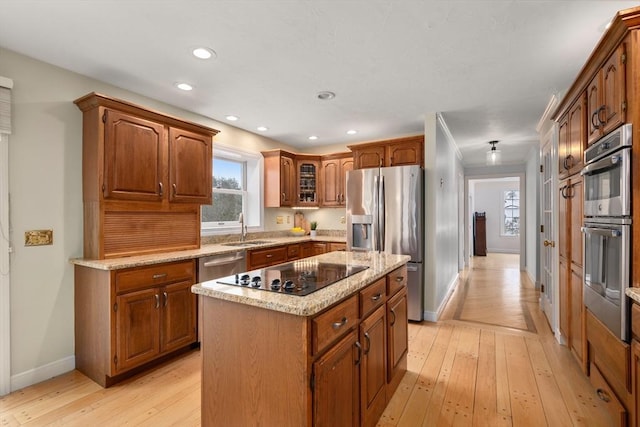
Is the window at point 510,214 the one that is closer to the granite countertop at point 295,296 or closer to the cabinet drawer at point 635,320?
the cabinet drawer at point 635,320

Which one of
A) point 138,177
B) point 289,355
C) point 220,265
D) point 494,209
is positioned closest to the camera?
point 289,355

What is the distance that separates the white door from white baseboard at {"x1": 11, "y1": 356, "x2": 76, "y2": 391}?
4.59 m

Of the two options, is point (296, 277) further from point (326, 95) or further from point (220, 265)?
point (326, 95)

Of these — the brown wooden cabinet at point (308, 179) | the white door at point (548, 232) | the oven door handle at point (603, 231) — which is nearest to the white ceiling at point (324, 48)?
the white door at point (548, 232)

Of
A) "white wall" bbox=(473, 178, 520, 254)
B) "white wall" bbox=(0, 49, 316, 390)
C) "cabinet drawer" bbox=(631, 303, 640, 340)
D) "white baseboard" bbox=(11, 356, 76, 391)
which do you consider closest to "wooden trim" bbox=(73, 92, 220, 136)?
"white wall" bbox=(0, 49, 316, 390)

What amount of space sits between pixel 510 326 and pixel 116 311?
155 inches

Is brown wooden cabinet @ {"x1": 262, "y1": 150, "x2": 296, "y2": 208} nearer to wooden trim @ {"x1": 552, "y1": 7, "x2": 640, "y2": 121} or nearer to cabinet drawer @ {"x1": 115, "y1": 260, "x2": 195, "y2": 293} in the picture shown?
cabinet drawer @ {"x1": 115, "y1": 260, "x2": 195, "y2": 293}

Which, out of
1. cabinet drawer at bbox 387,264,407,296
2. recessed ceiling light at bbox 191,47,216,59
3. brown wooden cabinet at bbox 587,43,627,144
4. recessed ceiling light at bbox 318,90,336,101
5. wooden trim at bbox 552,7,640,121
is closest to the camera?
wooden trim at bbox 552,7,640,121

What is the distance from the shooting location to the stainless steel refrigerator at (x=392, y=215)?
3.75 meters

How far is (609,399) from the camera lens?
1.83 meters

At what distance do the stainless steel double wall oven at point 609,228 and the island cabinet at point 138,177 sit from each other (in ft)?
10.9

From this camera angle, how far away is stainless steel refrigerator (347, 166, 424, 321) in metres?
3.75

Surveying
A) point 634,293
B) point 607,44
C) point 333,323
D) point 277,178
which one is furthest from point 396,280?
point 277,178

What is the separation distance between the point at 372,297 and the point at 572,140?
7.53 feet
